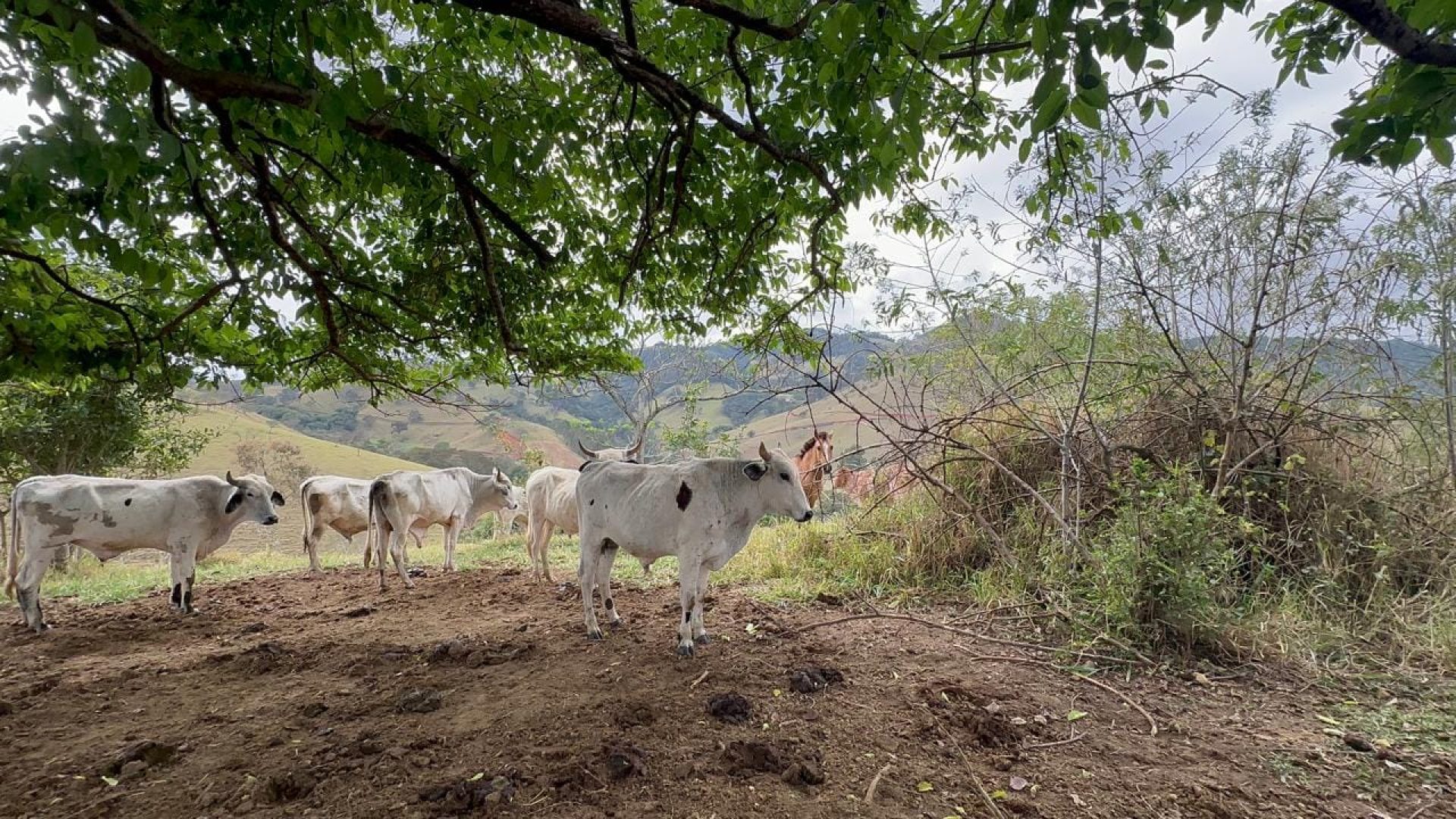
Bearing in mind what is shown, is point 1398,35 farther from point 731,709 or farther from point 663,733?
point 663,733

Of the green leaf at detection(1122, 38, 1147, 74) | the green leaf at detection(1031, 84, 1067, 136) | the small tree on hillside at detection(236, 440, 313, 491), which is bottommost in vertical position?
the green leaf at detection(1031, 84, 1067, 136)

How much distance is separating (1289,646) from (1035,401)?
9.66ft

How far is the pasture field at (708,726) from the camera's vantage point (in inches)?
109

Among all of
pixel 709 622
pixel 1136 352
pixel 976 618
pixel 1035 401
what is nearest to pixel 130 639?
pixel 709 622

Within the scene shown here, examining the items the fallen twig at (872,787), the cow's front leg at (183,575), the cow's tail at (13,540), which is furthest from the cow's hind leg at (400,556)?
the fallen twig at (872,787)

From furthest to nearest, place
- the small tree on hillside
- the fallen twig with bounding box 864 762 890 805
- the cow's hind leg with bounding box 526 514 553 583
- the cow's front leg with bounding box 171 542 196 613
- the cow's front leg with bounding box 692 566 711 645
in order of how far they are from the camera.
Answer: the small tree on hillside → the cow's hind leg with bounding box 526 514 553 583 → the cow's front leg with bounding box 171 542 196 613 → the cow's front leg with bounding box 692 566 711 645 → the fallen twig with bounding box 864 762 890 805

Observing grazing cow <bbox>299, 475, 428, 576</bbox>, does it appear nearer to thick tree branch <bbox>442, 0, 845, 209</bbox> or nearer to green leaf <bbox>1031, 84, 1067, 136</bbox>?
thick tree branch <bbox>442, 0, 845, 209</bbox>

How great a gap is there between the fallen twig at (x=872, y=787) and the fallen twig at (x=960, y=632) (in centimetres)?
202

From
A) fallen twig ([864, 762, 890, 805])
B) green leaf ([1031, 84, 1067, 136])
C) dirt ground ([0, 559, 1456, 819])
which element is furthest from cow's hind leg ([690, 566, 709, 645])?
green leaf ([1031, 84, 1067, 136])

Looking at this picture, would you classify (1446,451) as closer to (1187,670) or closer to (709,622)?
(1187,670)

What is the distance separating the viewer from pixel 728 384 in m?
6.95

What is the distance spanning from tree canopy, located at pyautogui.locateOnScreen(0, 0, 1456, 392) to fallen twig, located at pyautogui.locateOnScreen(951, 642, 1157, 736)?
292 cm

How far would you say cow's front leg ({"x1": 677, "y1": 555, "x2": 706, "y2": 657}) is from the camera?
4633mm

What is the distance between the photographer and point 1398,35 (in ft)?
5.19
